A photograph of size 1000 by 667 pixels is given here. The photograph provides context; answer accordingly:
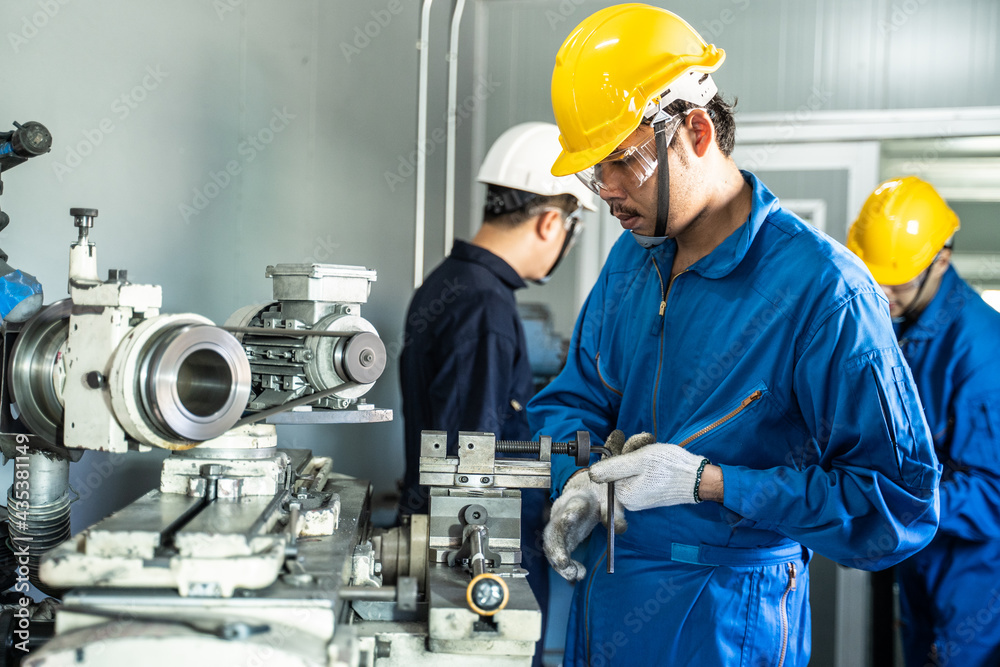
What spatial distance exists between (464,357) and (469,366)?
0.03 meters

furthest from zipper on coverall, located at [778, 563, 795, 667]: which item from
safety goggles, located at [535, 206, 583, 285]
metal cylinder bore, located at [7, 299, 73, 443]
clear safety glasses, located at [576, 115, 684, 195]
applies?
safety goggles, located at [535, 206, 583, 285]

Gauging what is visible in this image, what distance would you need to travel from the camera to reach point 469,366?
1999 mm

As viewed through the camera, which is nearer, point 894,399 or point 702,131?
point 894,399

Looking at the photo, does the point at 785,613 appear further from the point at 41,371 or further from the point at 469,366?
the point at 41,371

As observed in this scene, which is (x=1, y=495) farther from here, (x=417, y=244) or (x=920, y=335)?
(x=920, y=335)

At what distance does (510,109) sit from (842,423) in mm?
2241

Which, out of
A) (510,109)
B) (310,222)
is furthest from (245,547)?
(510,109)

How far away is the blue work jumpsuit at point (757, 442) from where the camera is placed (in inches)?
43.6

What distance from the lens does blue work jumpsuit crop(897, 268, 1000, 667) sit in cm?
196

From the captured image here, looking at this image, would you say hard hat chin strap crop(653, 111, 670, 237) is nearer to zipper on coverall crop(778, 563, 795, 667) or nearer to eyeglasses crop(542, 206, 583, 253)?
zipper on coverall crop(778, 563, 795, 667)

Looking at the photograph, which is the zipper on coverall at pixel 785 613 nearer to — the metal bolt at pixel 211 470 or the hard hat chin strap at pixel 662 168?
the hard hat chin strap at pixel 662 168

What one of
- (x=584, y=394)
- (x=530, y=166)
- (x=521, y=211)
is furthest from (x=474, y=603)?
(x=530, y=166)

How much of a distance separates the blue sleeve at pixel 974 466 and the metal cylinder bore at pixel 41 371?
1964mm

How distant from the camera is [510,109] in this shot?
306 centimetres
